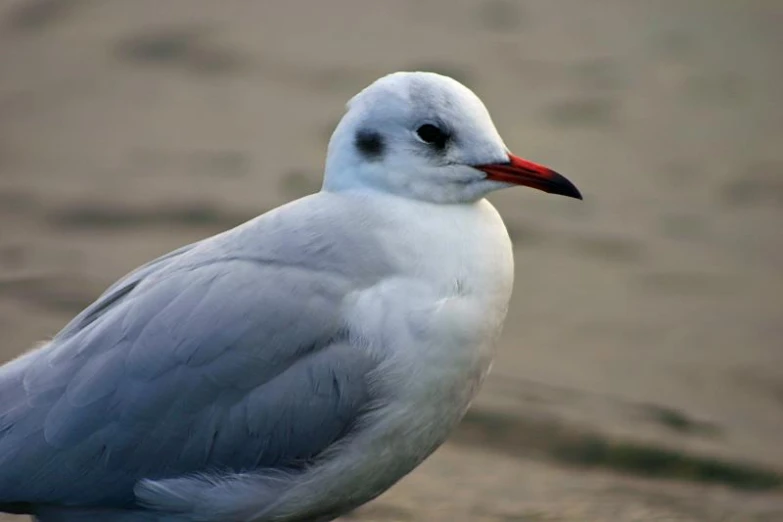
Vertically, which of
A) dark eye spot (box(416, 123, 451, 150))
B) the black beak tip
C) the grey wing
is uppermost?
dark eye spot (box(416, 123, 451, 150))

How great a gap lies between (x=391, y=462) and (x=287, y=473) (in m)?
0.26

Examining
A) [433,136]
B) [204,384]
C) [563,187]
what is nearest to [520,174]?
[563,187]

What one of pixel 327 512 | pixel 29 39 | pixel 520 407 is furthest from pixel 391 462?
pixel 29 39

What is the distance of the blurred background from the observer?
18.0 ft

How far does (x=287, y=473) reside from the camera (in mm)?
3979

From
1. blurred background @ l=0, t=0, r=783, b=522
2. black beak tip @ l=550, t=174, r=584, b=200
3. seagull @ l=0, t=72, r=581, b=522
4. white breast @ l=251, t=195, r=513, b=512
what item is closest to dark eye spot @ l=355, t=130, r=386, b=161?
seagull @ l=0, t=72, r=581, b=522

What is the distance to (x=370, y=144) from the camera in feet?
13.1

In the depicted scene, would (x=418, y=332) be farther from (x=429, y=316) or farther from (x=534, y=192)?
(x=534, y=192)

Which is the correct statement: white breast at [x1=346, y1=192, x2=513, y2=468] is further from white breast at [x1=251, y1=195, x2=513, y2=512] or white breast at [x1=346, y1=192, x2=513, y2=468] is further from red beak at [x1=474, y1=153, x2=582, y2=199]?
red beak at [x1=474, y1=153, x2=582, y2=199]

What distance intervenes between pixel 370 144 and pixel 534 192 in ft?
11.5

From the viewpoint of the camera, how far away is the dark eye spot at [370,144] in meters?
3.98

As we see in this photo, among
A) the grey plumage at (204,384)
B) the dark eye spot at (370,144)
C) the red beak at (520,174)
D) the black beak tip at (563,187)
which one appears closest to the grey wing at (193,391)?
the grey plumage at (204,384)

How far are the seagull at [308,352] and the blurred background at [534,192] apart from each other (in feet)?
3.64

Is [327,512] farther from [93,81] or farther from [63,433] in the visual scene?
[93,81]
